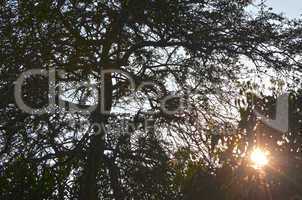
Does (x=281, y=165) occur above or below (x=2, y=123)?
below

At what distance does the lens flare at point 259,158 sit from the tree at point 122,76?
2160 mm

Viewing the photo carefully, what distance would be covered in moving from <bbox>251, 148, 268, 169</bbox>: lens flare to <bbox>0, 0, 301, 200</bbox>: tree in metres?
2.16

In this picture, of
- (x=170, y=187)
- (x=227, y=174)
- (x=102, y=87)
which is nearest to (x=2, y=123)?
(x=102, y=87)

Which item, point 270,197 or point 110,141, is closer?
point 270,197

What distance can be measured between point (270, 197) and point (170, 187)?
4.26 metres

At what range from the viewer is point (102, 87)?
37.3 ft

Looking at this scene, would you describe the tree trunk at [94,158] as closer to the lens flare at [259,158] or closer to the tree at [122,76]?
the tree at [122,76]

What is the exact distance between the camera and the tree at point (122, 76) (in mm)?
9805

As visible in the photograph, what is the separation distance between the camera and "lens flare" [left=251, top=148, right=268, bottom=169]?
288 inches

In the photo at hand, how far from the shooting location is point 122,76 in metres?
12.0

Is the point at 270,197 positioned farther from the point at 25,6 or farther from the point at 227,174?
the point at 25,6

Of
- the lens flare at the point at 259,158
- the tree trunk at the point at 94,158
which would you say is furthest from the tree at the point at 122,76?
the lens flare at the point at 259,158
